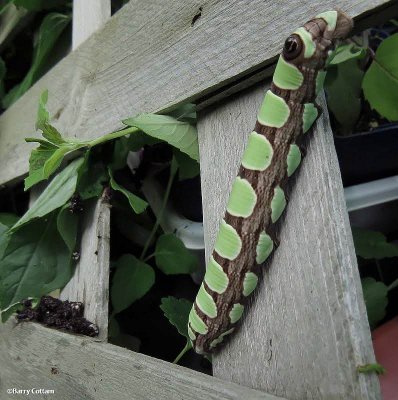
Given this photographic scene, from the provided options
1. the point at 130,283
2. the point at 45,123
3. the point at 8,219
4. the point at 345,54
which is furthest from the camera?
the point at 8,219

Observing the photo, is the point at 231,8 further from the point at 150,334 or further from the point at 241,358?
the point at 150,334

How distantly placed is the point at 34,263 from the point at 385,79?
0.69 m

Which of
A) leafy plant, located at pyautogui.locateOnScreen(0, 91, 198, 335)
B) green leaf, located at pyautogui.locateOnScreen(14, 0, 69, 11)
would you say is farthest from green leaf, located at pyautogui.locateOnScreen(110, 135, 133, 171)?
green leaf, located at pyautogui.locateOnScreen(14, 0, 69, 11)

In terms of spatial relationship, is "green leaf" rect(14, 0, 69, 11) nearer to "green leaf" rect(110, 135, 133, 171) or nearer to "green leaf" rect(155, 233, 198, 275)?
"green leaf" rect(110, 135, 133, 171)

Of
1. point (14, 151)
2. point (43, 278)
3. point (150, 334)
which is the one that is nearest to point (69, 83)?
point (14, 151)

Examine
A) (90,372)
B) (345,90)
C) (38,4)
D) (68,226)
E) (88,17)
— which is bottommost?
(90,372)

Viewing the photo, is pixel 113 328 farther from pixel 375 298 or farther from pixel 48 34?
pixel 48 34

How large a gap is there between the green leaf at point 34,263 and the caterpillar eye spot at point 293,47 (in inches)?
22.9

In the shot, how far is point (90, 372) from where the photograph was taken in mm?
645

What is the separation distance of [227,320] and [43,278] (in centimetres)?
48

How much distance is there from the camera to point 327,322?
0.41 m

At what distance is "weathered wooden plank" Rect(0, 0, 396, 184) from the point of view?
1.60 feet

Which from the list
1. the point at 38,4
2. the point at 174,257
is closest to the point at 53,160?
the point at 174,257

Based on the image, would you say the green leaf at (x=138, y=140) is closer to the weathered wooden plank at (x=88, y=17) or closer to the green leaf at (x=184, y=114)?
the green leaf at (x=184, y=114)
